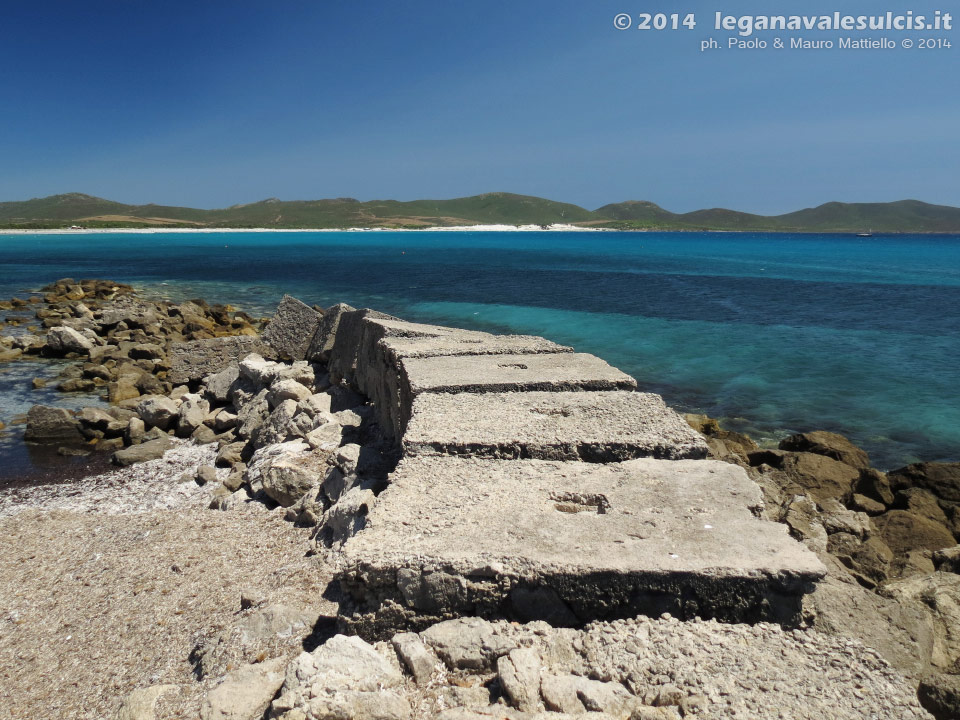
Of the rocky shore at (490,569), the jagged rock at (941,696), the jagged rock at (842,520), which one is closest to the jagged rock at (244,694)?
the rocky shore at (490,569)

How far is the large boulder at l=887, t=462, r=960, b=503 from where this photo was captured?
21.7ft

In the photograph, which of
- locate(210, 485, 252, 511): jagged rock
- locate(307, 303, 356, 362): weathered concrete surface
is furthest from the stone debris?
locate(307, 303, 356, 362): weathered concrete surface

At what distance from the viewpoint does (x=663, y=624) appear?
8.54 ft

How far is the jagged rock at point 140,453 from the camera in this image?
7.64 m

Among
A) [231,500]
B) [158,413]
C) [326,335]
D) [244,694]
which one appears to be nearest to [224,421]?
[158,413]

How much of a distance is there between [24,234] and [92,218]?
40.8m

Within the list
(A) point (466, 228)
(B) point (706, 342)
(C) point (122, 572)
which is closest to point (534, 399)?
(C) point (122, 572)

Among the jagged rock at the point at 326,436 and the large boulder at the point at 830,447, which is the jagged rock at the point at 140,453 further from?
the large boulder at the point at 830,447

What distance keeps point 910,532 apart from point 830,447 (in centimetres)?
224

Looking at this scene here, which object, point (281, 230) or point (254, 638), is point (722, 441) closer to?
point (254, 638)

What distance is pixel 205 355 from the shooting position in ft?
34.1

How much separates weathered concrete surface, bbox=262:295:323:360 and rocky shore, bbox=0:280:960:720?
3163mm

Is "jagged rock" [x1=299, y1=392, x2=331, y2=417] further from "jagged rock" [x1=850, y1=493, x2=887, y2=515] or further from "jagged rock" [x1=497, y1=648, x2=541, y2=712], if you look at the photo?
"jagged rock" [x1=850, y1=493, x2=887, y2=515]

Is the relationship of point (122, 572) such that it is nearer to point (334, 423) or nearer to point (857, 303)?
point (334, 423)
